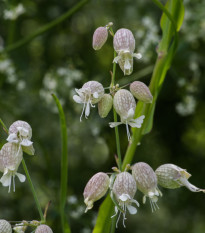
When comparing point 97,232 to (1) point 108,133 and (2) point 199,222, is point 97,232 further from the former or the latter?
(2) point 199,222

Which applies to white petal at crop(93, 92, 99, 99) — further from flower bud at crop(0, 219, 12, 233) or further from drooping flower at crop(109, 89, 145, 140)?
flower bud at crop(0, 219, 12, 233)

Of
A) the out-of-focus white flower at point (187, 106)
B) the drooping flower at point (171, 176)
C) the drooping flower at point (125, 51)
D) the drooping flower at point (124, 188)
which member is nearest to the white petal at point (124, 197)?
the drooping flower at point (124, 188)

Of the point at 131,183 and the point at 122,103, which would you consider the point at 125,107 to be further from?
the point at 131,183

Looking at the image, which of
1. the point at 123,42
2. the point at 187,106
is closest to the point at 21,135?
the point at 123,42

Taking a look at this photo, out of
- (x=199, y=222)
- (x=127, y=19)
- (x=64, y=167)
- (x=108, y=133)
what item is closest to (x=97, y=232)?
(x=64, y=167)

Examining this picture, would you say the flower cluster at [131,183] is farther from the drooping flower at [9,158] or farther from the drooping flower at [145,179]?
the drooping flower at [9,158]

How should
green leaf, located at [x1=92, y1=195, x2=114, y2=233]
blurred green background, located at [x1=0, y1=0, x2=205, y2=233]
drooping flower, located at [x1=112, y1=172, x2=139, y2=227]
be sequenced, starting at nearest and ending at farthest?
drooping flower, located at [x1=112, y1=172, x2=139, y2=227] < green leaf, located at [x1=92, y1=195, x2=114, y2=233] < blurred green background, located at [x1=0, y1=0, x2=205, y2=233]

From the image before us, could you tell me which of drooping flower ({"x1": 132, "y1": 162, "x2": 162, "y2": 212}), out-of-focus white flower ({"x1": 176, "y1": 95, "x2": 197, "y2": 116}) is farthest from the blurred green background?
drooping flower ({"x1": 132, "y1": 162, "x2": 162, "y2": 212})
